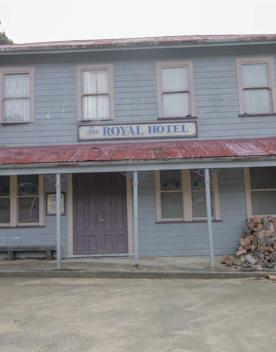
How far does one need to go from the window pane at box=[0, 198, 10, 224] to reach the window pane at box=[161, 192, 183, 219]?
14.5 ft

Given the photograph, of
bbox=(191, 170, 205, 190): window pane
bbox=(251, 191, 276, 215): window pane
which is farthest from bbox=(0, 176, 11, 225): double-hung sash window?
bbox=(251, 191, 276, 215): window pane

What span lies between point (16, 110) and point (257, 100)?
7102mm

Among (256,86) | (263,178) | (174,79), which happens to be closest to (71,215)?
(174,79)

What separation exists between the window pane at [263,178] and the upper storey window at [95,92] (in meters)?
4.46

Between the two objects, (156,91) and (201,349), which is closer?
(201,349)

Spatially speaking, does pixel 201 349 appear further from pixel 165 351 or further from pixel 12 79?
pixel 12 79

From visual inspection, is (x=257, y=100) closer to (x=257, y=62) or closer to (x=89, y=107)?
(x=257, y=62)

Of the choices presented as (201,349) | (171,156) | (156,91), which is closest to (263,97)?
(156,91)

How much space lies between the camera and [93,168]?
9.88 meters

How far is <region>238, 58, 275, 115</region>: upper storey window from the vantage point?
468 inches

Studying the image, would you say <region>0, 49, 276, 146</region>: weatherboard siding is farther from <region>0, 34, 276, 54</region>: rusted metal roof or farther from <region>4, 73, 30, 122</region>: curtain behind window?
<region>0, 34, 276, 54</region>: rusted metal roof

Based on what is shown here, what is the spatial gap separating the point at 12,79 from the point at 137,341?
30.8 ft

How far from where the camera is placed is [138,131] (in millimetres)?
11797

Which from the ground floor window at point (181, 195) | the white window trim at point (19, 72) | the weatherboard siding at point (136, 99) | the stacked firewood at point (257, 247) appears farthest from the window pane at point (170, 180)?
the white window trim at point (19, 72)
